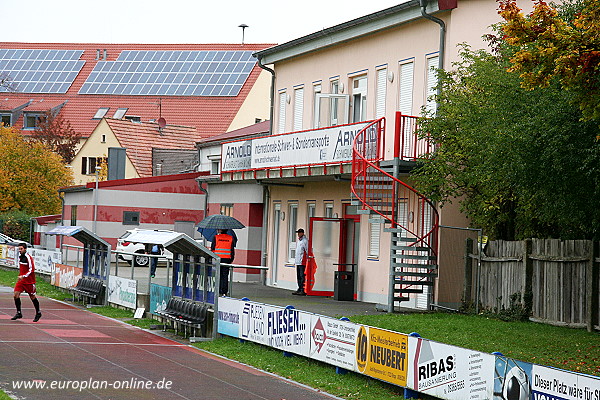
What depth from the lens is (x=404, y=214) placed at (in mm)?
25406

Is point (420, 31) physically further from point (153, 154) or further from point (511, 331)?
point (153, 154)

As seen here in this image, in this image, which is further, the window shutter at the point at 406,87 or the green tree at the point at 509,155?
A: the window shutter at the point at 406,87

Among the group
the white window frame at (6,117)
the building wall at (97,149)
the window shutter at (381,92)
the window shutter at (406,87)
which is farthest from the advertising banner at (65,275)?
the white window frame at (6,117)

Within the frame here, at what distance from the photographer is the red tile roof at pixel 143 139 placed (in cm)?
5962

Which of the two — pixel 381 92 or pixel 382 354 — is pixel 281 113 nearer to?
pixel 381 92

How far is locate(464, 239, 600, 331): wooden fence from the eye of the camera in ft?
63.1

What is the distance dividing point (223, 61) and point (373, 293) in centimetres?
4762

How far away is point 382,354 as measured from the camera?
14023 millimetres

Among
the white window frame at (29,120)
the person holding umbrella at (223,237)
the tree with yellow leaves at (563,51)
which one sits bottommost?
the person holding umbrella at (223,237)

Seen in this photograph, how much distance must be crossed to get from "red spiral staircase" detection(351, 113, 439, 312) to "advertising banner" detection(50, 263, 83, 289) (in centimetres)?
1035

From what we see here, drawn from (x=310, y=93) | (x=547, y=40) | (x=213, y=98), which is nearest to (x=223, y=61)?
(x=213, y=98)

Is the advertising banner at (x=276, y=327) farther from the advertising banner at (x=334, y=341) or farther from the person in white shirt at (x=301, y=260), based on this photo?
the person in white shirt at (x=301, y=260)

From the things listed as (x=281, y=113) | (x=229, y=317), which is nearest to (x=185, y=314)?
(x=229, y=317)

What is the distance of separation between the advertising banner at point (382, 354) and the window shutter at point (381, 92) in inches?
501
